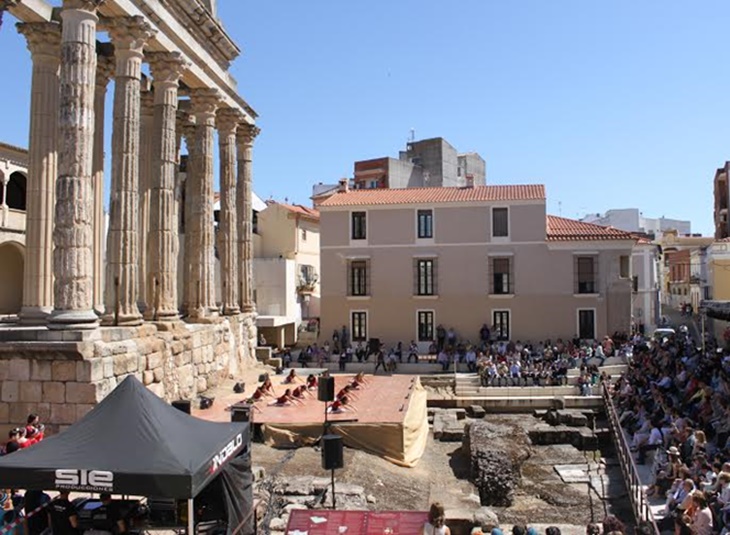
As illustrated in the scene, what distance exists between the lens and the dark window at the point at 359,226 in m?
34.1

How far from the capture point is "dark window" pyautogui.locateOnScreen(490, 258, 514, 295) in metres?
32.8

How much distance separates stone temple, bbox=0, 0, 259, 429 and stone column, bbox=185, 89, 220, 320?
1.5 inches

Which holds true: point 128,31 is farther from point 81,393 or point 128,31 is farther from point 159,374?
point 81,393

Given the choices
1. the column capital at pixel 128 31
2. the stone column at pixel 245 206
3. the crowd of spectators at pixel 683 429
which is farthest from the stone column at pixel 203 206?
the crowd of spectators at pixel 683 429

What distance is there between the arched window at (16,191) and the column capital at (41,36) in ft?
50.4

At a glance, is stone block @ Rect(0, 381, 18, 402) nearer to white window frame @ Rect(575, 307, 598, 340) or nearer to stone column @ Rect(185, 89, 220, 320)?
stone column @ Rect(185, 89, 220, 320)

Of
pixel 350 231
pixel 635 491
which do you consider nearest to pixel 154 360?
pixel 635 491

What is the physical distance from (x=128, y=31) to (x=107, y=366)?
759 cm

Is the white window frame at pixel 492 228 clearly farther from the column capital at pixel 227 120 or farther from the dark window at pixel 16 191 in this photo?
the dark window at pixel 16 191

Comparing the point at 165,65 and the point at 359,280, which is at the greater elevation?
the point at 165,65

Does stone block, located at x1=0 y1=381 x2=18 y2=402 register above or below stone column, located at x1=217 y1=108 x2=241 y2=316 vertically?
below

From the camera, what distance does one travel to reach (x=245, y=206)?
81.3 feet

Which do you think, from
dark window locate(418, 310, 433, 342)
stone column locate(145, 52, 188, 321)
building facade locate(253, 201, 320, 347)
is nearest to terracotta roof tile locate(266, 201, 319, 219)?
building facade locate(253, 201, 320, 347)

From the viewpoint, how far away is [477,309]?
32.9 meters
